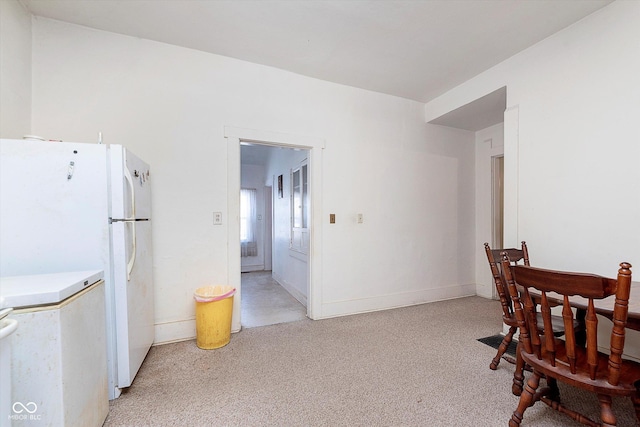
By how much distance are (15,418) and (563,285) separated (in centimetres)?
222

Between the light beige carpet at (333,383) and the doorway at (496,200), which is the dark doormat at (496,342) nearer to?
the light beige carpet at (333,383)

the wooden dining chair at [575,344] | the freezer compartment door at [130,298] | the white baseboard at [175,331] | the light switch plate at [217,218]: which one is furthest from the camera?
the light switch plate at [217,218]

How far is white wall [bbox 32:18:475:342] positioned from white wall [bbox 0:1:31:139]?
78mm

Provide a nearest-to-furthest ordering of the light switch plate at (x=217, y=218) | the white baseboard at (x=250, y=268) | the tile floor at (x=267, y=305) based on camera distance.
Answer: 1. the light switch plate at (x=217, y=218)
2. the tile floor at (x=267, y=305)
3. the white baseboard at (x=250, y=268)

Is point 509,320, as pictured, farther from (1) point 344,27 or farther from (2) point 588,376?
(1) point 344,27

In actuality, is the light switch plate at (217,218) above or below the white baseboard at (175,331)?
above

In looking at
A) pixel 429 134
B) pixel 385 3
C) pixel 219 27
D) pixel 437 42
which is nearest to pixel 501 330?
pixel 429 134

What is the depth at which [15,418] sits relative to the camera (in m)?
1.03

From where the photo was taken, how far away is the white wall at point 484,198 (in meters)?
3.95

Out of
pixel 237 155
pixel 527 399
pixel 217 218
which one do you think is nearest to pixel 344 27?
pixel 237 155

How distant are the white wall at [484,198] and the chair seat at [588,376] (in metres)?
2.75

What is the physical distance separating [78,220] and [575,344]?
8.93 ft

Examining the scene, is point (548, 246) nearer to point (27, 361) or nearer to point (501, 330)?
point (501, 330)

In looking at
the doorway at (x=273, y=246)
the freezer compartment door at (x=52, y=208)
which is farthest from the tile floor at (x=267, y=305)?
the freezer compartment door at (x=52, y=208)
